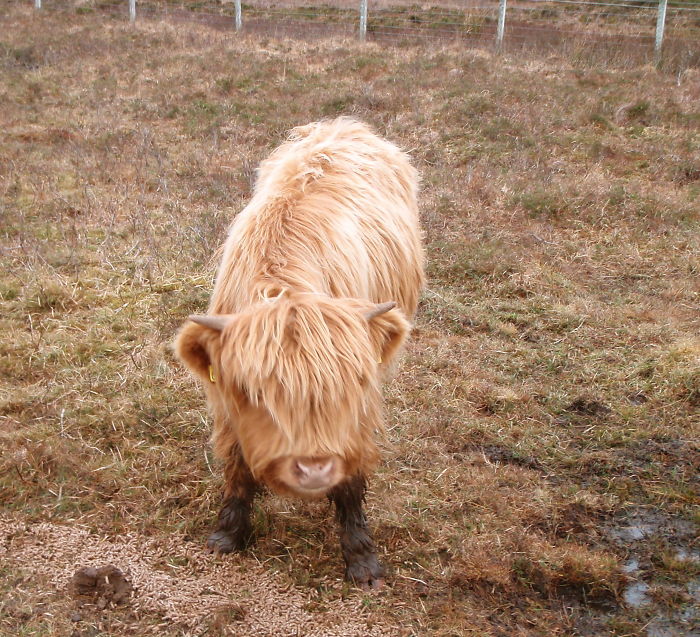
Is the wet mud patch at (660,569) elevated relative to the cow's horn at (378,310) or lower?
lower

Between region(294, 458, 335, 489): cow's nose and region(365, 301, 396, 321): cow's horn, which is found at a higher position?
region(365, 301, 396, 321): cow's horn

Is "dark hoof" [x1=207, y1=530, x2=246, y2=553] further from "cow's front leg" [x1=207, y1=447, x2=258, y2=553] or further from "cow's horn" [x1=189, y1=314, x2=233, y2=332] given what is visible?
"cow's horn" [x1=189, y1=314, x2=233, y2=332]

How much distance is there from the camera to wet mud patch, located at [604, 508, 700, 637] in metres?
2.90

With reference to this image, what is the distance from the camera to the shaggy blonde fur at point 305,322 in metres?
2.28

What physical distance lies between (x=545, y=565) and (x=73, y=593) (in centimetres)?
197

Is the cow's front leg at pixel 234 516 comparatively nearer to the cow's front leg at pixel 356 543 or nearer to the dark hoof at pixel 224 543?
the dark hoof at pixel 224 543

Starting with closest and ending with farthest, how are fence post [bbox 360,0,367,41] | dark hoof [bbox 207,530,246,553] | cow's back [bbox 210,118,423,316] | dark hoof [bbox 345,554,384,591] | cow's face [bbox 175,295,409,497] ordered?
cow's face [bbox 175,295,409,497] → cow's back [bbox 210,118,423,316] → dark hoof [bbox 345,554,384,591] → dark hoof [bbox 207,530,246,553] → fence post [bbox 360,0,367,41]

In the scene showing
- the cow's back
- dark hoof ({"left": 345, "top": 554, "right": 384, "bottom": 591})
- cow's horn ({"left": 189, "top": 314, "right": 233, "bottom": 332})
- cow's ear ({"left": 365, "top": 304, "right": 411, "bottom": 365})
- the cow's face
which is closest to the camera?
the cow's face

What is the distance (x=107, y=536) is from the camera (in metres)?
3.17

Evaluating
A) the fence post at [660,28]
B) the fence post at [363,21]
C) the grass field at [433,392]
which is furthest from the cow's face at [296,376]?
the fence post at [363,21]

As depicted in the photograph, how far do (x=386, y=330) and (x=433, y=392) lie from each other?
199cm

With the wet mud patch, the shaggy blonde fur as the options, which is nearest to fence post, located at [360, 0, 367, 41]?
the shaggy blonde fur

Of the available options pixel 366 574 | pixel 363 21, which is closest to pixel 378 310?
pixel 366 574

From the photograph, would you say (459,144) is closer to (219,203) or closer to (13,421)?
(219,203)
